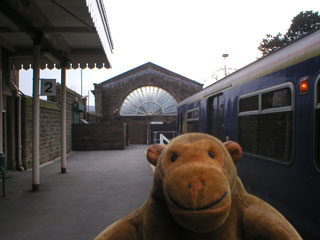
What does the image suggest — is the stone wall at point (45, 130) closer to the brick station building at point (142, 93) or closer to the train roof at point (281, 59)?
the train roof at point (281, 59)

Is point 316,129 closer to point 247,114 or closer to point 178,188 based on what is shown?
point 247,114

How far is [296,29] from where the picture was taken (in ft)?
110

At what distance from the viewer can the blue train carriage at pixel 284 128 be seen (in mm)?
3355

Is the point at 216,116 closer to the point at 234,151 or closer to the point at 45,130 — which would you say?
the point at 234,151

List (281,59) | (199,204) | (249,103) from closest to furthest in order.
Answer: (199,204) < (281,59) < (249,103)

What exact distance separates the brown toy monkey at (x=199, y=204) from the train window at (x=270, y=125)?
223 centimetres

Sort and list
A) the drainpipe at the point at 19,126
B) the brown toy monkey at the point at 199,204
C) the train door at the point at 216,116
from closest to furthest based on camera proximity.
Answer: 1. the brown toy monkey at the point at 199,204
2. the train door at the point at 216,116
3. the drainpipe at the point at 19,126

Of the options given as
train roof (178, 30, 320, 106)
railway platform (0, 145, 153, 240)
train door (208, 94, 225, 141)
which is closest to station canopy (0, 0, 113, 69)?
train roof (178, 30, 320, 106)

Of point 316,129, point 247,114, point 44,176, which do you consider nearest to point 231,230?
point 316,129

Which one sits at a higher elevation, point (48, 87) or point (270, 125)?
point (48, 87)

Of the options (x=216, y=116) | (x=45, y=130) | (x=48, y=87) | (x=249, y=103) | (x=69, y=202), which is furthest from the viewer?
(x=45, y=130)

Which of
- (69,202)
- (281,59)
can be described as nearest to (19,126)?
(69,202)

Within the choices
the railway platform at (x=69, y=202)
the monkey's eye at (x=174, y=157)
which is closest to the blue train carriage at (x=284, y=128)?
the monkey's eye at (x=174, y=157)

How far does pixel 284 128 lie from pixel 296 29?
34244 millimetres
